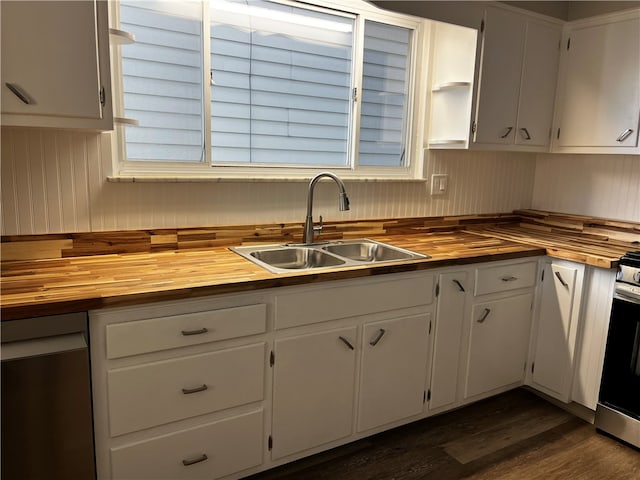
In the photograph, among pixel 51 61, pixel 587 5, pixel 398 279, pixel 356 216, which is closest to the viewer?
pixel 51 61

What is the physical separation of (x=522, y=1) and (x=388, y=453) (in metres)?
2.49

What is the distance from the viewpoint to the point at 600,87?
2684 millimetres

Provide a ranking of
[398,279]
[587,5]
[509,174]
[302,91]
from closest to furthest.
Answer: [398,279]
[302,91]
[587,5]
[509,174]

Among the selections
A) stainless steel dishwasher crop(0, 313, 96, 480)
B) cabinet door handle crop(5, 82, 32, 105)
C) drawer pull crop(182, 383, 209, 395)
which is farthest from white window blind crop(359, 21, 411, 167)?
stainless steel dishwasher crop(0, 313, 96, 480)

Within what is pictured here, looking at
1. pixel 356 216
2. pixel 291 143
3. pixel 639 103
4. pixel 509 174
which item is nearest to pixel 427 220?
pixel 356 216

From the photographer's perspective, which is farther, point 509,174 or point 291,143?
point 509,174

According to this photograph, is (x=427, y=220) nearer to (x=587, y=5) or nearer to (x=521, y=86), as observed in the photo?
(x=521, y=86)

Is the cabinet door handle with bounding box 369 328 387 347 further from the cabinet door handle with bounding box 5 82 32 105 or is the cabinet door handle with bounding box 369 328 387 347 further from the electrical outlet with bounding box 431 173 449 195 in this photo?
the cabinet door handle with bounding box 5 82 32 105

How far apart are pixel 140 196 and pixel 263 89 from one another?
2.54 feet

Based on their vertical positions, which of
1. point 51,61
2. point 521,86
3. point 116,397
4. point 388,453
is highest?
point 521,86

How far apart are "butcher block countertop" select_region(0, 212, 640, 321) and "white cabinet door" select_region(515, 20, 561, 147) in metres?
0.61

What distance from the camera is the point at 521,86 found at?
2.72 meters

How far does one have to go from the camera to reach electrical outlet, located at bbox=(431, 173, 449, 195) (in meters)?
2.85

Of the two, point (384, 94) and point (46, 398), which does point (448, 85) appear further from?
point (46, 398)
